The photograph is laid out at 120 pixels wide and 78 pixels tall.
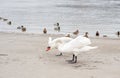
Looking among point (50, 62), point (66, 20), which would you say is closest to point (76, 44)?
point (50, 62)

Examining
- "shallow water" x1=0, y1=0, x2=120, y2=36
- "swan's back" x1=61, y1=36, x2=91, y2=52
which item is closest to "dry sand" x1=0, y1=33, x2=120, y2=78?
"swan's back" x1=61, y1=36, x2=91, y2=52

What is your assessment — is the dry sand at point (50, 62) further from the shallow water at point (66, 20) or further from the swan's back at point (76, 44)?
the shallow water at point (66, 20)

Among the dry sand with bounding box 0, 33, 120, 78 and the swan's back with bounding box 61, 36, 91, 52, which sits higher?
the swan's back with bounding box 61, 36, 91, 52

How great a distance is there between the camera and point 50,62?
36.4 feet

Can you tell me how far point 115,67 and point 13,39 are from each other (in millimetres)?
6510

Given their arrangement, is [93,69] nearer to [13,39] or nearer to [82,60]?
[82,60]


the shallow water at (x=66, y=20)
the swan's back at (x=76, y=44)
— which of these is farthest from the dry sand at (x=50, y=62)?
the shallow water at (x=66, y=20)

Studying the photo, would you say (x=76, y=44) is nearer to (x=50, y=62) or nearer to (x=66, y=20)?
(x=50, y=62)

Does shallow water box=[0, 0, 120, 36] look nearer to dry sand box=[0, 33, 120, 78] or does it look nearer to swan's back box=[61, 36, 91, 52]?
dry sand box=[0, 33, 120, 78]

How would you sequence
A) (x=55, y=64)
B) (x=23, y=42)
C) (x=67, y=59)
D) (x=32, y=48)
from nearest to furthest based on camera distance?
1. (x=55, y=64)
2. (x=67, y=59)
3. (x=32, y=48)
4. (x=23, y=42)

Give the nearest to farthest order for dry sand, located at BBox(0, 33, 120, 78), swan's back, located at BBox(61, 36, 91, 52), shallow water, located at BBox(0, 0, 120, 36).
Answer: dry sand, located at BBox(0, 33, 120, 78) < swan's back, located at BBox(61, 36, 91, 52) < shallow water, located at BBox(0, 0, 120, 36)

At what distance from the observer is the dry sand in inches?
376

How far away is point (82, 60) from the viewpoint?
37.7 feet

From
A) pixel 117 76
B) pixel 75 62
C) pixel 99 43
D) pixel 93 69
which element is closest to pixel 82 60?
pixel 75 62
